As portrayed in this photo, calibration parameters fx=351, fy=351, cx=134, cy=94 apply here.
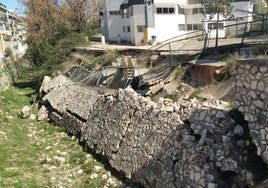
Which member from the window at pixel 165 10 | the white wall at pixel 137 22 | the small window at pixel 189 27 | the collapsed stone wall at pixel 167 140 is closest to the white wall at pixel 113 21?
the white wall at pixel 137 22

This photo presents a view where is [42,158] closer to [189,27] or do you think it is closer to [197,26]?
[197,26]

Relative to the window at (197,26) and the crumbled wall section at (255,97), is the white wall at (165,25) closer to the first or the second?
the window at (197,26)

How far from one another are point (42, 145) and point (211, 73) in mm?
7345

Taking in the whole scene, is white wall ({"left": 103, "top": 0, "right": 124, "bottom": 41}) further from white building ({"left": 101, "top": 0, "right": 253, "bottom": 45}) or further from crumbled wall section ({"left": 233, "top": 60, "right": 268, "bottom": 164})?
crumbled wall section ({"left": 233, "top": 60, "right": 268, "bottom": 164})

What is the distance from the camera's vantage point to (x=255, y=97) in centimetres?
719

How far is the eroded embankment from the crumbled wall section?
60cm

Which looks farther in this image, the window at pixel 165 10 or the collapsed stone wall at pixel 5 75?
the window at pixel 165 10

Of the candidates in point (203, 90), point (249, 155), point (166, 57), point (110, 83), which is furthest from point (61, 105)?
point (249, 155)

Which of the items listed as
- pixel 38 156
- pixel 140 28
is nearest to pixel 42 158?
pixel 38 156

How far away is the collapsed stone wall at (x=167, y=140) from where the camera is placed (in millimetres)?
7996

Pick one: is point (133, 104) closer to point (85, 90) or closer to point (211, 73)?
point (211, 73)

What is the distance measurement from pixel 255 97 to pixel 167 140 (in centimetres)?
316

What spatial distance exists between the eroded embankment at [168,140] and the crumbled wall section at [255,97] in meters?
0.60

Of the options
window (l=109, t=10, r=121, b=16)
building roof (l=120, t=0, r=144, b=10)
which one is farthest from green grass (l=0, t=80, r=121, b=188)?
window (l=109, t=10, r=121, b=16)
